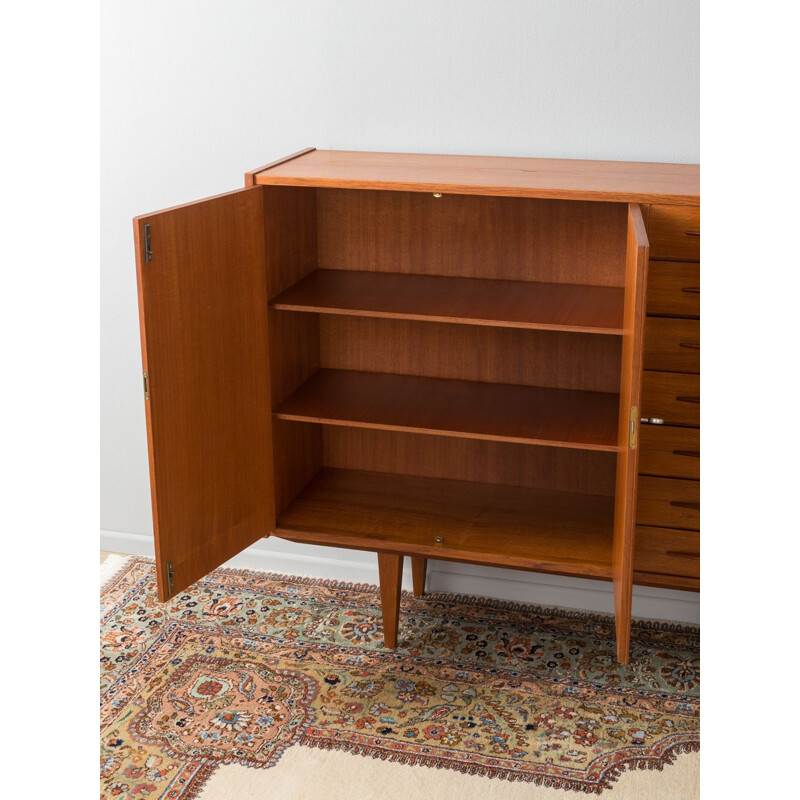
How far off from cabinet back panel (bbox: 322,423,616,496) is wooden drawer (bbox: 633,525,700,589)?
331 mm

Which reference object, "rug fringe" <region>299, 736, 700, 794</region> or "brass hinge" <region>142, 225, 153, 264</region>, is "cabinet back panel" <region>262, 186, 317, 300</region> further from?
"rug fringe" <region>299, 736, 700, 794</region>

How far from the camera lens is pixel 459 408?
7.76 feet

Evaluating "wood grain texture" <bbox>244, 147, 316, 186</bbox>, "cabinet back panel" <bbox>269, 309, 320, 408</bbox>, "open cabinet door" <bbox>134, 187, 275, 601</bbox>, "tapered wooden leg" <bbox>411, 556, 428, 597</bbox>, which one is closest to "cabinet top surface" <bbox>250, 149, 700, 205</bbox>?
"wood grain texture" <bbox>244, 147, 316, 186</bbox>

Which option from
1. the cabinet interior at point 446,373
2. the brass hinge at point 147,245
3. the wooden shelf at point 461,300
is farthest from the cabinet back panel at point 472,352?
the brass hinge at point 147,245

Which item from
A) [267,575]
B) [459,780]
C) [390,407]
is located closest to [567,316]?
[390,407]

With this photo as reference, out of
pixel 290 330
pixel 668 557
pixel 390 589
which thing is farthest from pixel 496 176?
pixel 390 589

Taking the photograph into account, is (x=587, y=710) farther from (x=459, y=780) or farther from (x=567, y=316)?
(x=567, y=316)

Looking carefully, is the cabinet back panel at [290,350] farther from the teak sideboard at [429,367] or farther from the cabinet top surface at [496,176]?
the cabinet top surface at [496,176]

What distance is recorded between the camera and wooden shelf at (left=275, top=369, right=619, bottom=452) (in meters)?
2.20

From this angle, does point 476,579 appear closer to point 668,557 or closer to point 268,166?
point 668,557

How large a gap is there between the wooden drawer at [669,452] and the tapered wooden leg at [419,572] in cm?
84

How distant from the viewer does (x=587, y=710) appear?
229 centimetres

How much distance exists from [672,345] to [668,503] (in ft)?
1.25
